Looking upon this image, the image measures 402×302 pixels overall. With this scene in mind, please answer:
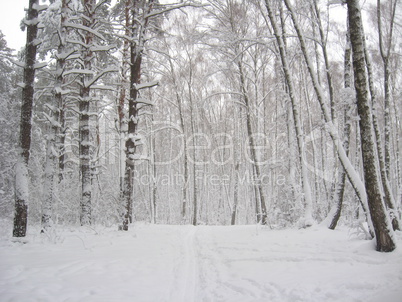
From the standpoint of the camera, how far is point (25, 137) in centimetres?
639

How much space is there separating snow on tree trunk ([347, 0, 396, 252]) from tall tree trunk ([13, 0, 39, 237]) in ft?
25.1

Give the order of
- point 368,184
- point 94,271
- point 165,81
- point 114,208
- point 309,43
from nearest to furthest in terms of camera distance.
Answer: point 94,271, point 368,184, point 114,208, point 309,43, point 165,81

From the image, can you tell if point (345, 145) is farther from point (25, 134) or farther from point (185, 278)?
point (25, 134)

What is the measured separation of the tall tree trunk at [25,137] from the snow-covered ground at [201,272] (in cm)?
60

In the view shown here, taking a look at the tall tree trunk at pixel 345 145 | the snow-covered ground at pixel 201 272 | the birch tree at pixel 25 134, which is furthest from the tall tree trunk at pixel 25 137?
the tall tree trunk at pixel 345 145

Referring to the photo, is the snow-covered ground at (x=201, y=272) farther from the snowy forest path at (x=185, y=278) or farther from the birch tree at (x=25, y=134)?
the birch tree at (x=25, y=134)

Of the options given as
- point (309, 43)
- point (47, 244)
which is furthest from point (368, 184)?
point (309, 43)

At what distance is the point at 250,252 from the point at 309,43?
1296 centimetres

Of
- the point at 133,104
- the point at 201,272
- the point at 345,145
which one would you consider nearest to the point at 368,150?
the point at 345,145

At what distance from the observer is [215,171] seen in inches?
982

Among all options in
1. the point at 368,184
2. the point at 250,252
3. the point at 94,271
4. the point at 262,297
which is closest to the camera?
the point at 262,297

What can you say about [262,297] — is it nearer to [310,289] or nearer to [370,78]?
[310,289]

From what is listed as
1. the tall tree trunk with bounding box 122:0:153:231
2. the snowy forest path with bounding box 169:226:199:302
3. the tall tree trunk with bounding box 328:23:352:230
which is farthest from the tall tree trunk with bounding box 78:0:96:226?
the tall tree trunk with bounding box 328:23:352:230

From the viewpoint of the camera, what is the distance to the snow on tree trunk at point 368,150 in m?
4.53
